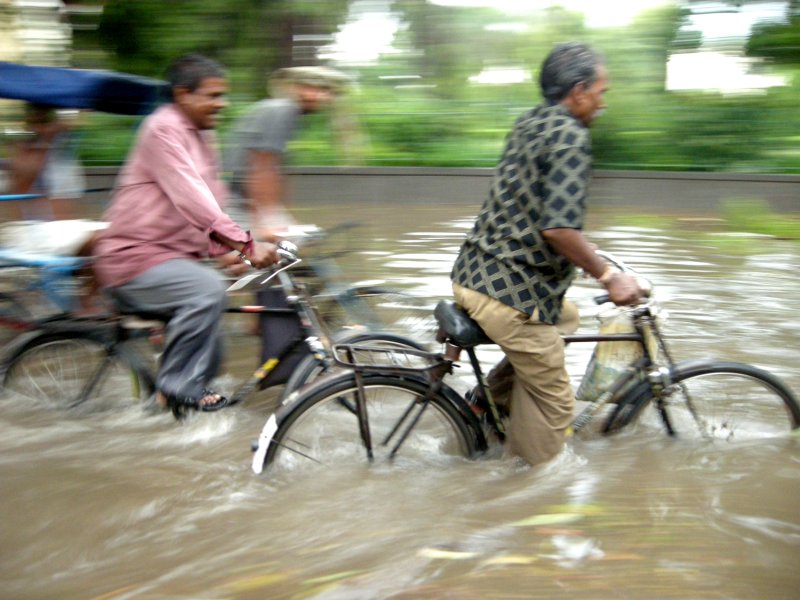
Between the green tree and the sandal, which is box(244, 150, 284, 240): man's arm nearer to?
the sandal

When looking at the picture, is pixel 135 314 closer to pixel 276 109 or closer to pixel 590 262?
pixel 276 109

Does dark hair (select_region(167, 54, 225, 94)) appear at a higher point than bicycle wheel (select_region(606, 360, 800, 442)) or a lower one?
higher

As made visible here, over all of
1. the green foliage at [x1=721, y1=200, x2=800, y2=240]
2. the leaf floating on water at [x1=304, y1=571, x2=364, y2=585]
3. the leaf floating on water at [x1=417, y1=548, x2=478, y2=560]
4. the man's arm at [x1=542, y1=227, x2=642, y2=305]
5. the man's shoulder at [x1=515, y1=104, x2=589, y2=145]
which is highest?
the man's shoulder at [x1=515, y1=104, x2=589, y2=145]

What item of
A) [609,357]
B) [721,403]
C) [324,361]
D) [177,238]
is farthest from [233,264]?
[721,403]

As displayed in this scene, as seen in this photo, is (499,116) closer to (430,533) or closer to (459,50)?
(459,50)

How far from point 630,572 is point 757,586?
42 cm

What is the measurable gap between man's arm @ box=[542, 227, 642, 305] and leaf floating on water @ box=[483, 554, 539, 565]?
104 cm

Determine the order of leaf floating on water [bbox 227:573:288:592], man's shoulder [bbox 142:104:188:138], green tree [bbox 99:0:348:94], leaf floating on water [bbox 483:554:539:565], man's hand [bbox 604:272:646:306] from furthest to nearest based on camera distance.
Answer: green tree [bbox 99:0:348:94] < man's shoulder [bbox 142:104:188:138] < man's hand [bbox 604:272:646:306] < leaf floating on water [bbox 483:554:539:565] < leaf floating on water [bbox 227:573:288:592]

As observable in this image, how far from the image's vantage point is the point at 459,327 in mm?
3762

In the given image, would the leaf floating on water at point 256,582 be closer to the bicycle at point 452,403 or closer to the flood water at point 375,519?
the flood water at point 375,519

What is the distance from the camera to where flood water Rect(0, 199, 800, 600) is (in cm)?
326

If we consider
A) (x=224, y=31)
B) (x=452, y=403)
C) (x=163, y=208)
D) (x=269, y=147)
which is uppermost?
(x=224, y=31)

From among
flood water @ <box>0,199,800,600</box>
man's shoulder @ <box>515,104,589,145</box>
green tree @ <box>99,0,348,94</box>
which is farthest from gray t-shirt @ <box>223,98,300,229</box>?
green tree @ <box>99,0,348,94</box>

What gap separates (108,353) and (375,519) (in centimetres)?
185
